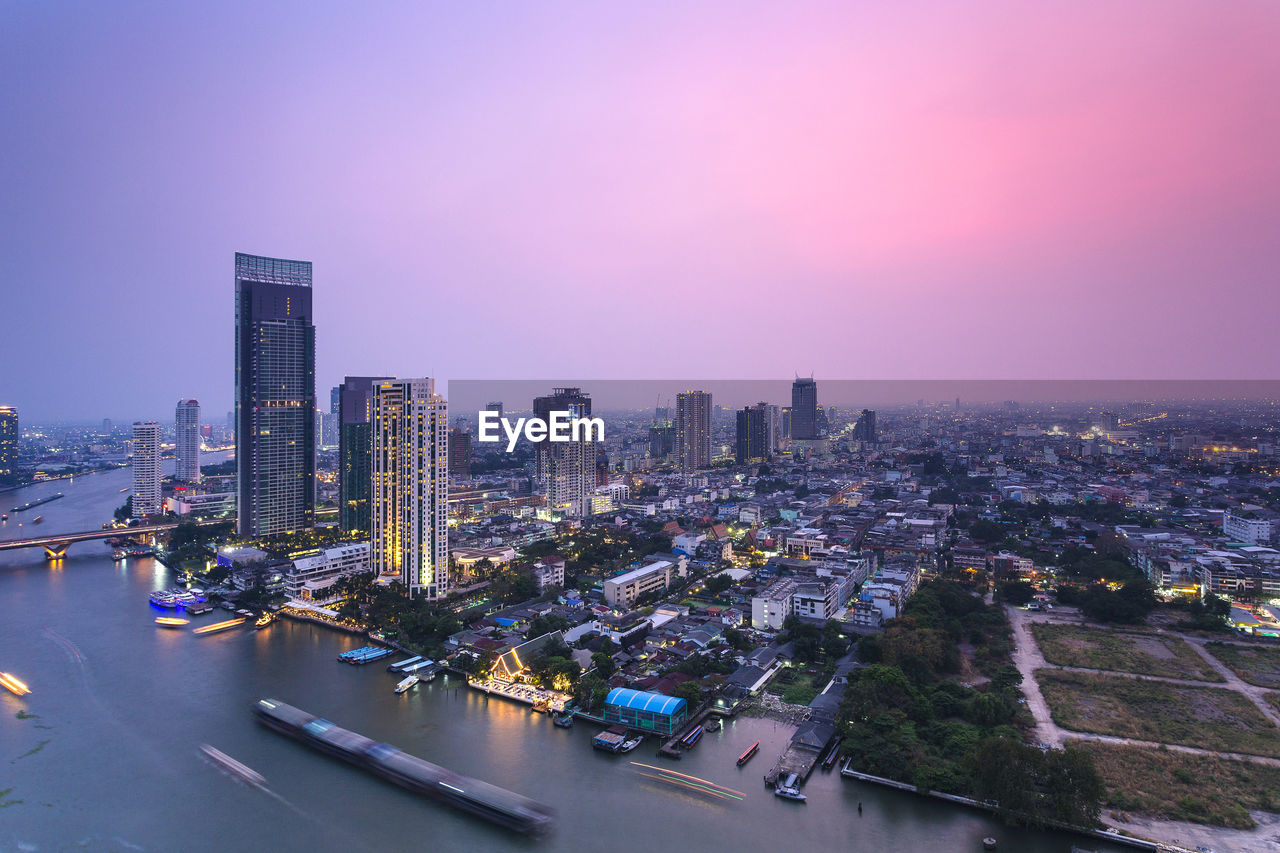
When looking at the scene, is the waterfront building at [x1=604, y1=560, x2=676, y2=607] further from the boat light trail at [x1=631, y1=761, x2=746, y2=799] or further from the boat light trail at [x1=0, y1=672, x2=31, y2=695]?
the boat light trail at [x1=0, y1=672, x2=31, y2=695]

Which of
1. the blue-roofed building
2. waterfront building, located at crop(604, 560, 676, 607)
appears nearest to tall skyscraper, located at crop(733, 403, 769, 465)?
waterfront building, located at crop(604, 560, 676, 607)

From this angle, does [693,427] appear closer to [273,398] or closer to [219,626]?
[273,398]

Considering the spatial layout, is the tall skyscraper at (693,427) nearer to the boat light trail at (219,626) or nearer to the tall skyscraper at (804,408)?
the tall skyscraper at (804,408)

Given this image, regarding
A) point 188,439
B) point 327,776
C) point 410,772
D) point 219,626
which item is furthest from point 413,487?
point 188,439

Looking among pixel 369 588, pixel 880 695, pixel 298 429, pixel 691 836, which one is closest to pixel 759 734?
pixel 880 695

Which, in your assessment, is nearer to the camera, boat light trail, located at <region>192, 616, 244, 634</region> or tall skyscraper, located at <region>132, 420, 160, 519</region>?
boat light trail, located at <region>192, 616, 244, 634</region>

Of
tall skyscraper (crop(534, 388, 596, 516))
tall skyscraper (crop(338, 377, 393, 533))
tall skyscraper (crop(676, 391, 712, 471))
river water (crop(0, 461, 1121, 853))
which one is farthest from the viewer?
tall skyscraper (crop(676, 391, 712, 471))
